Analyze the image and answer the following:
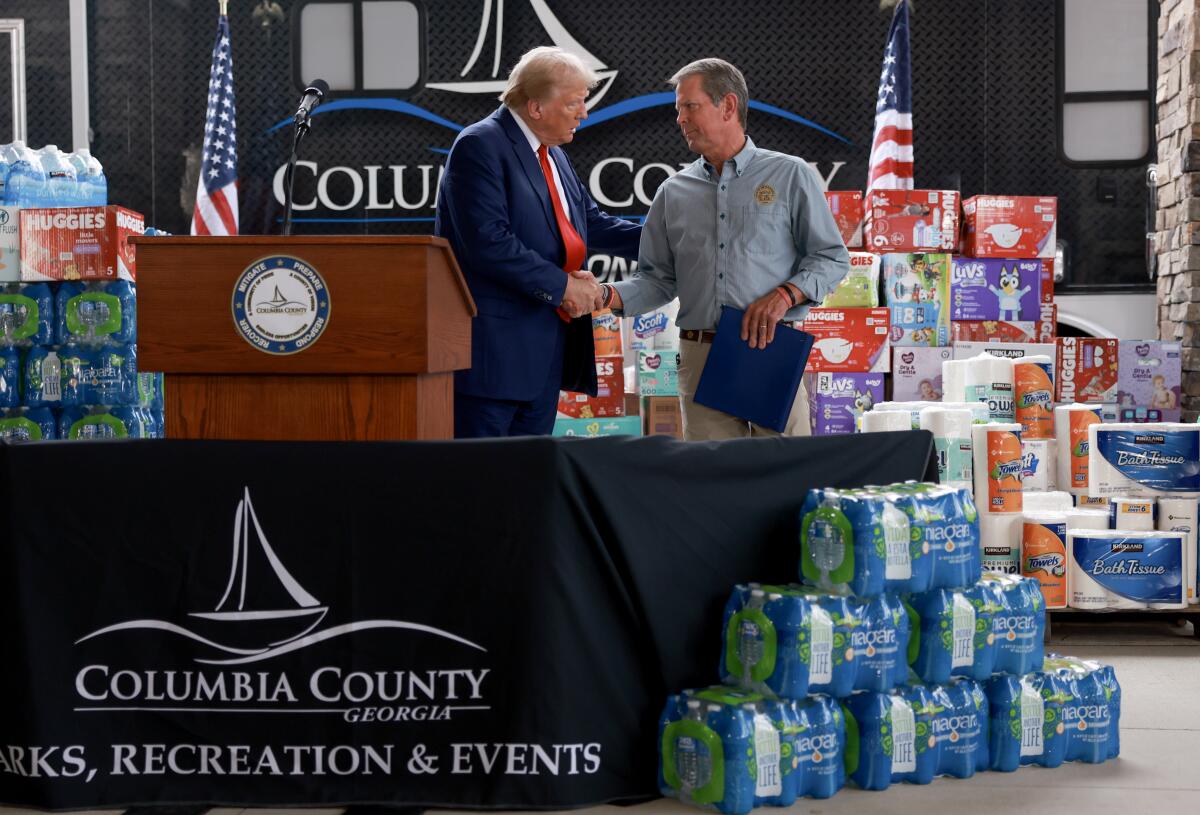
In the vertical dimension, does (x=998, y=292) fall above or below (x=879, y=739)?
above

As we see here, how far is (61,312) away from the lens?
18.8 feet

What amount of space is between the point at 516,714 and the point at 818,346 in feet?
11.9

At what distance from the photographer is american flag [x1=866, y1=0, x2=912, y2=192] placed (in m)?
6.50

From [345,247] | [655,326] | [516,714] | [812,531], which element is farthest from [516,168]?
[655,326]

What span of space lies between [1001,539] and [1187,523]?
67cm

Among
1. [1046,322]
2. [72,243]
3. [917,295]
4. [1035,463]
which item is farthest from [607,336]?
[72,243]

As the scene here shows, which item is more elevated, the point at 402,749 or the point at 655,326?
the point at 655,326

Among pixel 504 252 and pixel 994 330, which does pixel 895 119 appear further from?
pixel 504 252

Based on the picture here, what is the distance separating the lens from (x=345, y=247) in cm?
250

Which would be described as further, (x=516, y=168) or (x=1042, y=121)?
(x=1042, y=121)

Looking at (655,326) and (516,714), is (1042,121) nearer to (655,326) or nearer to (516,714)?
(655,326)

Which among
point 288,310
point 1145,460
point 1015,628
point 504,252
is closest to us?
point 288,310

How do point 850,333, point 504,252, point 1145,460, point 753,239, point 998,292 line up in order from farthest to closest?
point 998,292, point 850,333, point 1145,460, point 753,239, point 504,252

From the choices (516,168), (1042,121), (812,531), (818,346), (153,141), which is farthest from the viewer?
(153,141)
